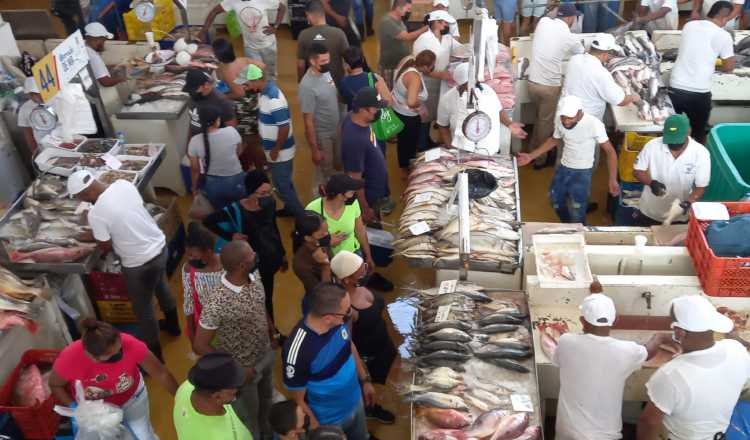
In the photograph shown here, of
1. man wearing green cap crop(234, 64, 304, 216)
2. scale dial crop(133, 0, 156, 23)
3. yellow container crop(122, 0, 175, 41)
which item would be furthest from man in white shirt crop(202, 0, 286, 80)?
man wearing green cap crop(234, 64, 304, 216)

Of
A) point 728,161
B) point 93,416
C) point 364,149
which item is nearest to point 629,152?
point 728,161

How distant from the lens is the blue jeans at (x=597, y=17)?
9.22 metres

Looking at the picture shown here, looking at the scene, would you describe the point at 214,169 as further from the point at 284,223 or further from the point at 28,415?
the point at 28,415

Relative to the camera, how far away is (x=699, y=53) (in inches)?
266

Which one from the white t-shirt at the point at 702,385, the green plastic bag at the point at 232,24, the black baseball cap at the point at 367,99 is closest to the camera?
the white t-shirt at the point at 702,385

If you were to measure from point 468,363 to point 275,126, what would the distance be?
9.44ft

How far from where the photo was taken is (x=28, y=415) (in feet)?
15.0

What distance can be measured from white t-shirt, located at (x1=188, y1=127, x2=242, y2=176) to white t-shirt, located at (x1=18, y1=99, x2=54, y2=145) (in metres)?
1.59

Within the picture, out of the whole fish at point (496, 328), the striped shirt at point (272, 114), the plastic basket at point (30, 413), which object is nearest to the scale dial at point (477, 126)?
the whole fish at point (496, 328)

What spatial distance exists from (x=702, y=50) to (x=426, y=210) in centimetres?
336

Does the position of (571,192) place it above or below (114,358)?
below

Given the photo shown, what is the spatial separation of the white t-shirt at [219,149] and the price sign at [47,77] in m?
1.23

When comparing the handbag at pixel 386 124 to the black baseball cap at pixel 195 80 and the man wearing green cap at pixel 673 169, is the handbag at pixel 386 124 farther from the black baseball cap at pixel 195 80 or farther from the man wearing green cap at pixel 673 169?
the man wearing green cap at pixel 673 169

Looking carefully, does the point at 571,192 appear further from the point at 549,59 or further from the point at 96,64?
the point at 96,64
